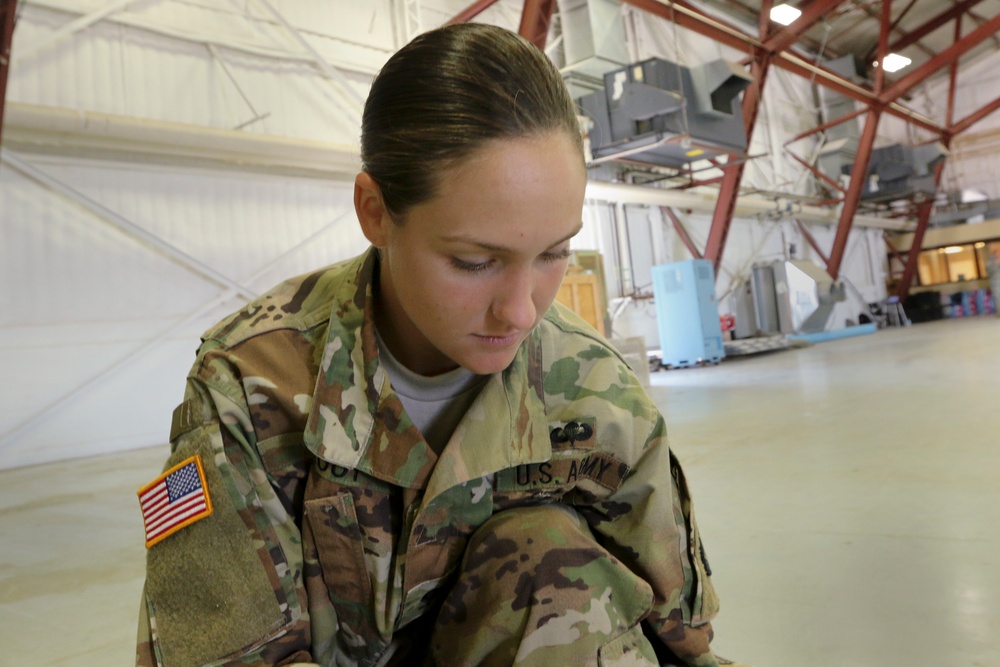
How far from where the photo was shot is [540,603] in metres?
0.90

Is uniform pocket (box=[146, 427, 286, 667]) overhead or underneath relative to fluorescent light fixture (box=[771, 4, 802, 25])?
underneath

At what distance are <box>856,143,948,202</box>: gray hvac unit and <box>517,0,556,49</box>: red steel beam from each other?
8039 millimetres

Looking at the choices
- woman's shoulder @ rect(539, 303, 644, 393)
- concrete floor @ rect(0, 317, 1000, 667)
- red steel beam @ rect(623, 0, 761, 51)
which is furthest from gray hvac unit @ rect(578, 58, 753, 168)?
woman's shoulder @ rect(539, 303, 644, 393)

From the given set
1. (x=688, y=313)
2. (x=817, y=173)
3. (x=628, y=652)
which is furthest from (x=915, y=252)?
(x=628, y=652)

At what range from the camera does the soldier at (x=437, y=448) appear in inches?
32.6

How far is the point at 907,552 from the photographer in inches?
61.8

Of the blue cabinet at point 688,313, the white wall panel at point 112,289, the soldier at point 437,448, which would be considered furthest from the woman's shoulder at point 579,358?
the blue cabinet at point 688,313

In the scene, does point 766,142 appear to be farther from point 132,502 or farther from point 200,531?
point 200,531

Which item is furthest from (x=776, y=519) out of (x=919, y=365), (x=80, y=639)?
(x=919, y=365)

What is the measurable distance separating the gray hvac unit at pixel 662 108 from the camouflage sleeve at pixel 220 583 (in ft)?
22.1

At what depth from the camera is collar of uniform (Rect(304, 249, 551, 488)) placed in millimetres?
938

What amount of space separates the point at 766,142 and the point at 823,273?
9.74 feet

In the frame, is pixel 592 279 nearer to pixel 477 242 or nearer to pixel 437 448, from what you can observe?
pixel 437 448

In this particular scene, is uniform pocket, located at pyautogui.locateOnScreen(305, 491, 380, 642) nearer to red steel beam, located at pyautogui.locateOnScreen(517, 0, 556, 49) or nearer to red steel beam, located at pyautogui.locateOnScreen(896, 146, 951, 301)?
red steel beam, located at pyautogui.locateOnScreen(517, 0, 556, 49)
